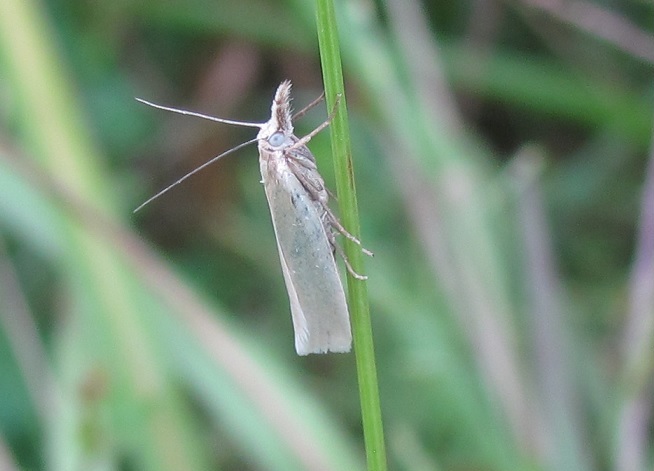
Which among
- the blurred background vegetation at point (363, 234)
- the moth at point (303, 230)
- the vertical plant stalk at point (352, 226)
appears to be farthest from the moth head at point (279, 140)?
the blurred background vegetation at point (363, 234)

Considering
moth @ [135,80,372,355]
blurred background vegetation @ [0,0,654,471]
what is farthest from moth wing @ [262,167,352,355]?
blurred background vegetation @ [0,0,654,471]

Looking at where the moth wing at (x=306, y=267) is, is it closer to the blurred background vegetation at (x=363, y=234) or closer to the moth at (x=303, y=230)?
the moth at (x=303, y=230)

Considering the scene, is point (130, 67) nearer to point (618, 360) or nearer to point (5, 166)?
point (5, 166)

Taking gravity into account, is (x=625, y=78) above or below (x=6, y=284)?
above

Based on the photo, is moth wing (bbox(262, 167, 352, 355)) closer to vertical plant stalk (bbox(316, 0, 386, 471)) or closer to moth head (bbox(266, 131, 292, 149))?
moth head (bbox(266, 131, 292, 149))

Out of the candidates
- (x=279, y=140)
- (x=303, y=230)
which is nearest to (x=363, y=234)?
(x=303, y=230)

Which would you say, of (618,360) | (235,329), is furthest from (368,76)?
(618,360)

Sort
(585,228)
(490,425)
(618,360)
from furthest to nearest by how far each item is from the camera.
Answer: (585,228) → (618,360) → (490,425)

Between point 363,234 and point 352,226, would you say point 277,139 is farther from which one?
point 363,234
